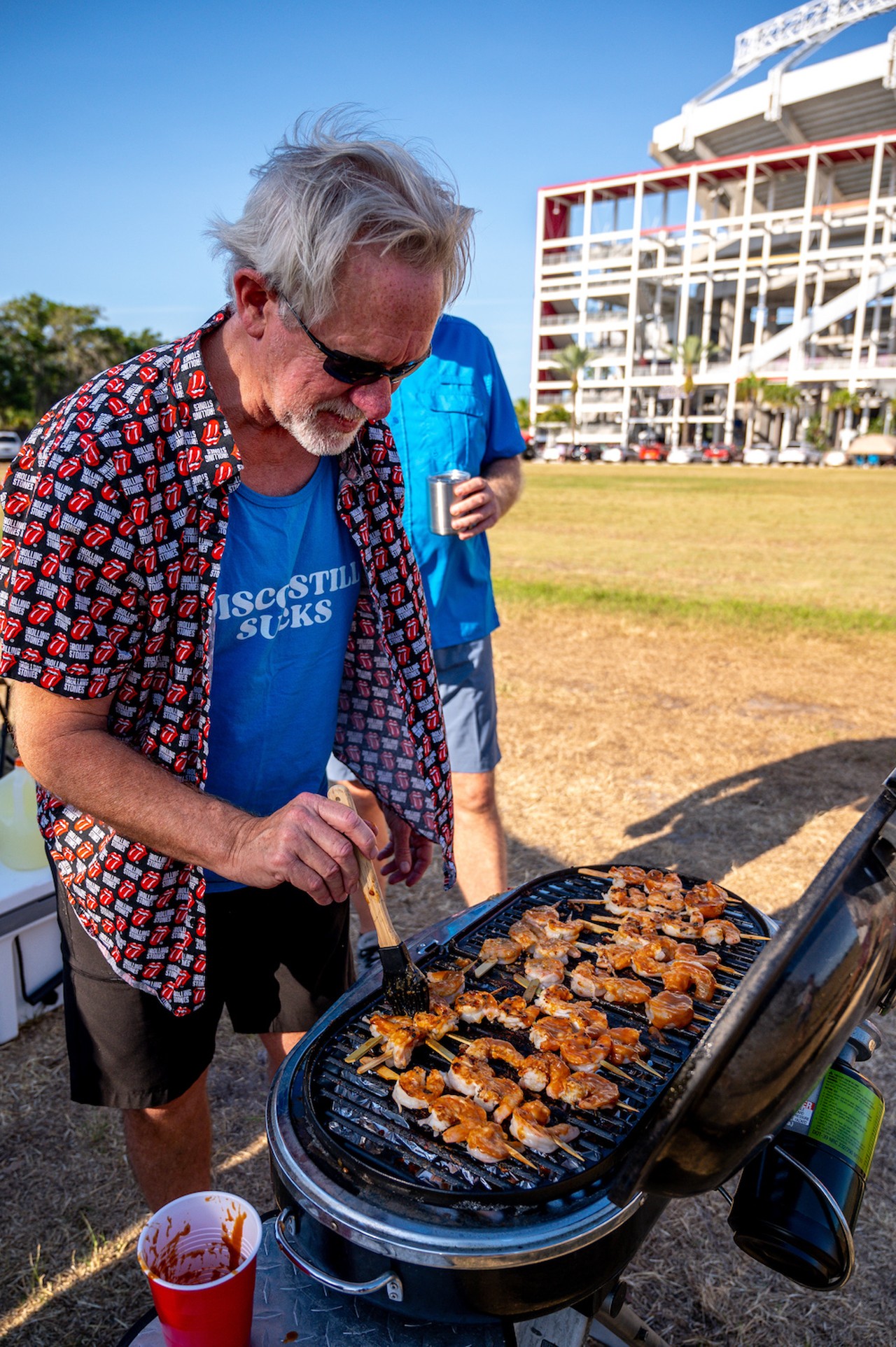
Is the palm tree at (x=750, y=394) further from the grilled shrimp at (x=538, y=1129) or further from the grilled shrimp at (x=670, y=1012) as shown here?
the grilled shrimp at (x=538, y=1129)

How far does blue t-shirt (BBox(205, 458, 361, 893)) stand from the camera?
1.81 m

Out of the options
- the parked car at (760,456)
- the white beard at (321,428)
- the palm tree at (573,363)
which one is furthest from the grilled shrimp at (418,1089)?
the palm tree at (573,363)

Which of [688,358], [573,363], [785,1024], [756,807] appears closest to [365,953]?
[785,1024]

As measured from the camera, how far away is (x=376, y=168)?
62.1 inches

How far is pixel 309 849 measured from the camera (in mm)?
1505

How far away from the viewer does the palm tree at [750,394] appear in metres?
69.2

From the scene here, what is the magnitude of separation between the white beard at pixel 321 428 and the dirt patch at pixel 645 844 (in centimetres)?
219

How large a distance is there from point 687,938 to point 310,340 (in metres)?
1.54

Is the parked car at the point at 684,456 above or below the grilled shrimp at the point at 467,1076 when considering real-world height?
above

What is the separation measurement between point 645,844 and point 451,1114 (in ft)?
11.2

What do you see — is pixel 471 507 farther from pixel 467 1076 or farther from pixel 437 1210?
pixel 437 1210

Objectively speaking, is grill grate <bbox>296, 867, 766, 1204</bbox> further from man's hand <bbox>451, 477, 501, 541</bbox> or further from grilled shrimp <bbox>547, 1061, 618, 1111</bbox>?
man's hand <bbox>451, 477, 501, 541</bbox>

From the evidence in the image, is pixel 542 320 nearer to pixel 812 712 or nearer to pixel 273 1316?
pixel 812 712

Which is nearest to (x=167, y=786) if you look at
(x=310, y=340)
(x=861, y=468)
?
(x=310, y=340)
